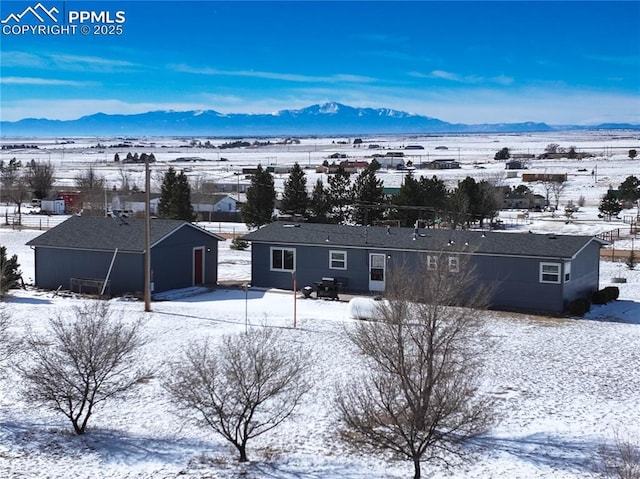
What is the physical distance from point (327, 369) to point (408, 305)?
624 centimetres

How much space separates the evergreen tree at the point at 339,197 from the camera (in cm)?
5422

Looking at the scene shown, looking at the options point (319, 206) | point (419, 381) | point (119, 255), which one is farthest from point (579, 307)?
point (319, 206)

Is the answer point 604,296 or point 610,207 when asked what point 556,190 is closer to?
point 610,207

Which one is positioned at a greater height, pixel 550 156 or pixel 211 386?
pixel 550 156

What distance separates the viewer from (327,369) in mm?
20422

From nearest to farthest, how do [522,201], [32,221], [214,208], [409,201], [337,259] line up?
[337,259] < [409,201] < [32,221] < [214,208] < [522,201]

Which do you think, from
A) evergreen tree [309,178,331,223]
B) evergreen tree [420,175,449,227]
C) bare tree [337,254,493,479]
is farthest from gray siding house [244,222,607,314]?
evergreen tree [420,175,449,227]

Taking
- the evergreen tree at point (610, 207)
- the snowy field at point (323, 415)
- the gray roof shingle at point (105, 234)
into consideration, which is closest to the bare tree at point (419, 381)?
the snowy field at point (323, 415)

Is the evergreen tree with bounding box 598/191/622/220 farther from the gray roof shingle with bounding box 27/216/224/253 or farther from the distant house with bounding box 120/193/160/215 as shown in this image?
the gray roof shingle with bounding box 27/216/224/253

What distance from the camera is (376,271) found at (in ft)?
109

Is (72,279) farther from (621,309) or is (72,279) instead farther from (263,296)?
(621,309)

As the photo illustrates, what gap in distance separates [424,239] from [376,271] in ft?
7.91

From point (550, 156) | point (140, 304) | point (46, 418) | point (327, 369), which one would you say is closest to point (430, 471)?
point (327, 369)

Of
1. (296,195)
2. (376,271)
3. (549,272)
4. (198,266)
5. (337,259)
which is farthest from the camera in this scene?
(296,195)
